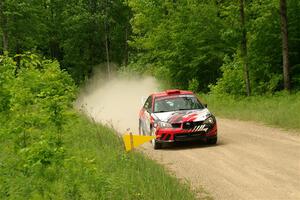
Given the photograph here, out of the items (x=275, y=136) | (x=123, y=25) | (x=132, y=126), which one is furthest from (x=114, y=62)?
(x=275, y=136)

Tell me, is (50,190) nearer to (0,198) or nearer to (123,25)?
(0,198)

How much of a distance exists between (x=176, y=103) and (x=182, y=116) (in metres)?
1.34

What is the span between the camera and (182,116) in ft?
49.5

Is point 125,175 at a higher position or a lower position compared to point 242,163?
higher

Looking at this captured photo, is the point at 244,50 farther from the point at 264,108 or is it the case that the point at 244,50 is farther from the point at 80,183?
the point at 80,183

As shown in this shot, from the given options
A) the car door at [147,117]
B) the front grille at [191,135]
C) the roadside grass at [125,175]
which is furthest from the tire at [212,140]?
the roadside grass at [125,175]

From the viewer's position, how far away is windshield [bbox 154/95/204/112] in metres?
16.1

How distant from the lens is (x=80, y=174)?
8430 millimetres

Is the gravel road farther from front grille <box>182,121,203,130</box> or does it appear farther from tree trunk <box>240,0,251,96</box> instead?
tree trunk <box>240,0,251,96</box>

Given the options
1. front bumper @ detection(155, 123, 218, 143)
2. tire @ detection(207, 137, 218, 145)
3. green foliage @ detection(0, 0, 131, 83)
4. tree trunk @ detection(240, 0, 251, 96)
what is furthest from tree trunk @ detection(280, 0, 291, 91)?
green foliage @ detection(0, 0, 131, 83)

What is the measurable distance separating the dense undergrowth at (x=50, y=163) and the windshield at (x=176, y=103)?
11.2 feet

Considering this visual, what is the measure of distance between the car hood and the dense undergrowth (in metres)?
Result: 2.47

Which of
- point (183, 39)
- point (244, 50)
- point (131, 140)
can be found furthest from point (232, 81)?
point (131, 140)

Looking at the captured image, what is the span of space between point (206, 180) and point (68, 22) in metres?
56.5
